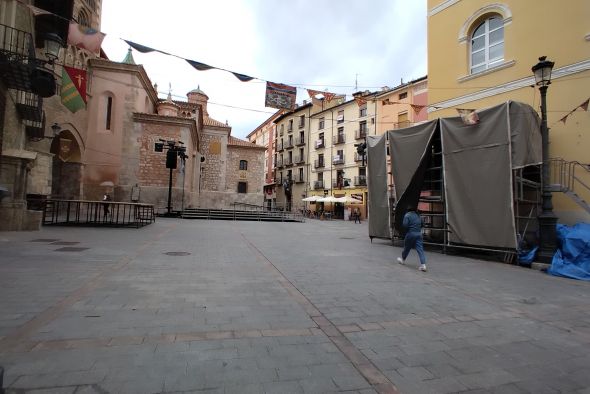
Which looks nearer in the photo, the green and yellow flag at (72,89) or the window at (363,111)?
the green and yellow flag at (72,89)

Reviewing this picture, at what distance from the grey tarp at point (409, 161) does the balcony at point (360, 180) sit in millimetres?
28933

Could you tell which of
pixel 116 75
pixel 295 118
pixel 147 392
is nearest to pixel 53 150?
pixel 116 75

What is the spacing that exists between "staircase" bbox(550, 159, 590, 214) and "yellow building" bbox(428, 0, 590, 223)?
1.2 inches

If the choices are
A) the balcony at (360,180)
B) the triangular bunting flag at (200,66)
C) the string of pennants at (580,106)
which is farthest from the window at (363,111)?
the triangular bunting flag at (200,66)

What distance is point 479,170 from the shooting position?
9.69 m

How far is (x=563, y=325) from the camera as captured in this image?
4.47 metres

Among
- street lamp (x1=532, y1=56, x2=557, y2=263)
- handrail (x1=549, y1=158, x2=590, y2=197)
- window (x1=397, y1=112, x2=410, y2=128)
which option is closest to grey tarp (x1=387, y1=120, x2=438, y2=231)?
street lamp (x1=532, y1=56, x2=557, y2=263)

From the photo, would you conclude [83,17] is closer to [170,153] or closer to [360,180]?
[170,153]

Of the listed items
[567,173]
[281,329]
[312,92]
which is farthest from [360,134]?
[281,329]

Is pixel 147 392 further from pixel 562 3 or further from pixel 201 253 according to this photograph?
pixel 562 3

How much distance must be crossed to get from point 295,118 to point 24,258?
50270mm

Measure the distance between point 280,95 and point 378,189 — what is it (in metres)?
4.72

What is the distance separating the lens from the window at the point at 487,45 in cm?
1205

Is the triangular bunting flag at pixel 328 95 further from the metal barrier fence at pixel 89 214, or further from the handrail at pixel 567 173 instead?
the metal barrier fence at pixel 89 214
